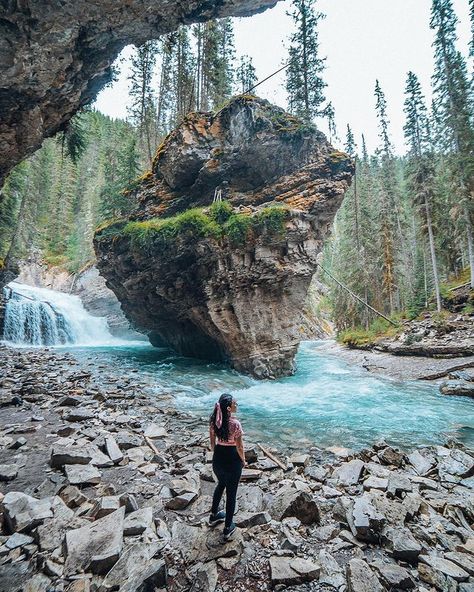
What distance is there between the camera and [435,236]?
3122 cm

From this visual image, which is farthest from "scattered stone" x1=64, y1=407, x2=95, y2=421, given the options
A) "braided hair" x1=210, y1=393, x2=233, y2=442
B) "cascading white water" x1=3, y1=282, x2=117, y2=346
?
"cascading white water" x1=3, y1=282, x2=117, y2=346

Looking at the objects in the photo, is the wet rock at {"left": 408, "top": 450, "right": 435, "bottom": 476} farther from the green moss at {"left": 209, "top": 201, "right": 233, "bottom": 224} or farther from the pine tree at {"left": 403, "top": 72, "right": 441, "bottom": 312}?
the pine tree at {"left": 403, "top": 72, "right": 441, "bottom": 312}

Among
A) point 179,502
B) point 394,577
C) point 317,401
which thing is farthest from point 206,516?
point 317,401

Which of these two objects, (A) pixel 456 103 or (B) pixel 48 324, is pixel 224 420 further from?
(A) pixel 456 103

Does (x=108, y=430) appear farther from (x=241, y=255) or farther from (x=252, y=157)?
(x=252, y=157)

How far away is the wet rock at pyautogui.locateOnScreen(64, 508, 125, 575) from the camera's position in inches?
128

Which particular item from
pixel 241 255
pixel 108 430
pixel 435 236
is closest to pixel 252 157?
pixel 241 255

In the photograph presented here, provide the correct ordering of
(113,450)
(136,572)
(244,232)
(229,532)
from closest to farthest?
(136,572)
(229,532)
(113,450)
(244,232)

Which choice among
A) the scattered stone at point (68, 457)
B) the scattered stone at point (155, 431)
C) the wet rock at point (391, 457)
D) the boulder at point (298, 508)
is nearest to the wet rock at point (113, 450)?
the scattered stone at point (68, 457)

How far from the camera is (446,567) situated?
3.48 metres

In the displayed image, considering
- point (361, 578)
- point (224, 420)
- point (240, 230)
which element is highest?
point (240, 230)

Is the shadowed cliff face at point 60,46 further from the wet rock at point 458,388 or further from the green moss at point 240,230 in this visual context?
the wet rock at point 458,388

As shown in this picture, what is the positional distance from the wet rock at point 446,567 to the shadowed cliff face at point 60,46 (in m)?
11.4

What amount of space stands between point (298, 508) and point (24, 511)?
364 cm
